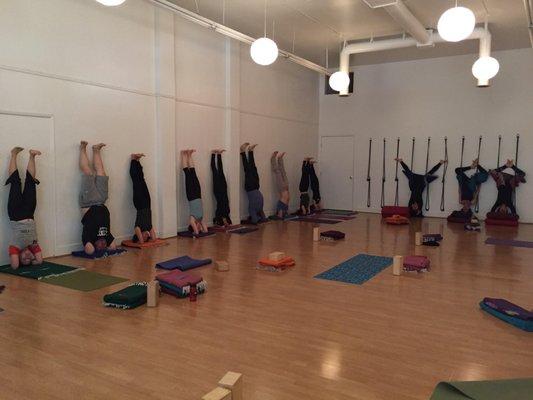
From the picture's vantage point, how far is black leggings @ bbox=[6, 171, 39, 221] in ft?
15.6

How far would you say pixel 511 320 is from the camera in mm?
3270

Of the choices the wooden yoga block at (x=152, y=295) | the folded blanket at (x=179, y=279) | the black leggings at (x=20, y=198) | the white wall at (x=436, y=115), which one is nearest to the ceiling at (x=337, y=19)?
the white wall at (x=436, y=115)

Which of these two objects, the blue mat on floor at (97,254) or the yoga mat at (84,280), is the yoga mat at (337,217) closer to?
the blue mat on floor at (97,254)

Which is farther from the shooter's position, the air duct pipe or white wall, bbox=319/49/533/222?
white wall, bbox=319/49/533/222

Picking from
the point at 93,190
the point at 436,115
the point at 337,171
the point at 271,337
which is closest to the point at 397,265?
the point at 271,337

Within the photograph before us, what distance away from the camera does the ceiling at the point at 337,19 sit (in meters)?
6.29

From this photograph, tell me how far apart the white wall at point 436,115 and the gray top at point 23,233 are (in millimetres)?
7500

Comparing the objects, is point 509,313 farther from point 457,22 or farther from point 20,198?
point 20,198

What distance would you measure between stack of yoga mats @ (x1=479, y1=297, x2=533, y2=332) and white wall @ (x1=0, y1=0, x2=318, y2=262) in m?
4.60

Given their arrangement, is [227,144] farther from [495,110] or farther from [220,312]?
[495,110]

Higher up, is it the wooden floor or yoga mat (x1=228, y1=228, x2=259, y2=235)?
yoga mat (x1=228, y1=228, x2=259, y2=235)

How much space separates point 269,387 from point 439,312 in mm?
1820

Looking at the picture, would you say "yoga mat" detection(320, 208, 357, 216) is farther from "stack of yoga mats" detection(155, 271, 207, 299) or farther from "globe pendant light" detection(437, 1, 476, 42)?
"stack of yoga mats" detection(155, 271, 207, 299)

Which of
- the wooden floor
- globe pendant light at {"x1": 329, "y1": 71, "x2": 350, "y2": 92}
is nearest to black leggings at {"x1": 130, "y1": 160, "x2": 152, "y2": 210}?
the wooden floor
